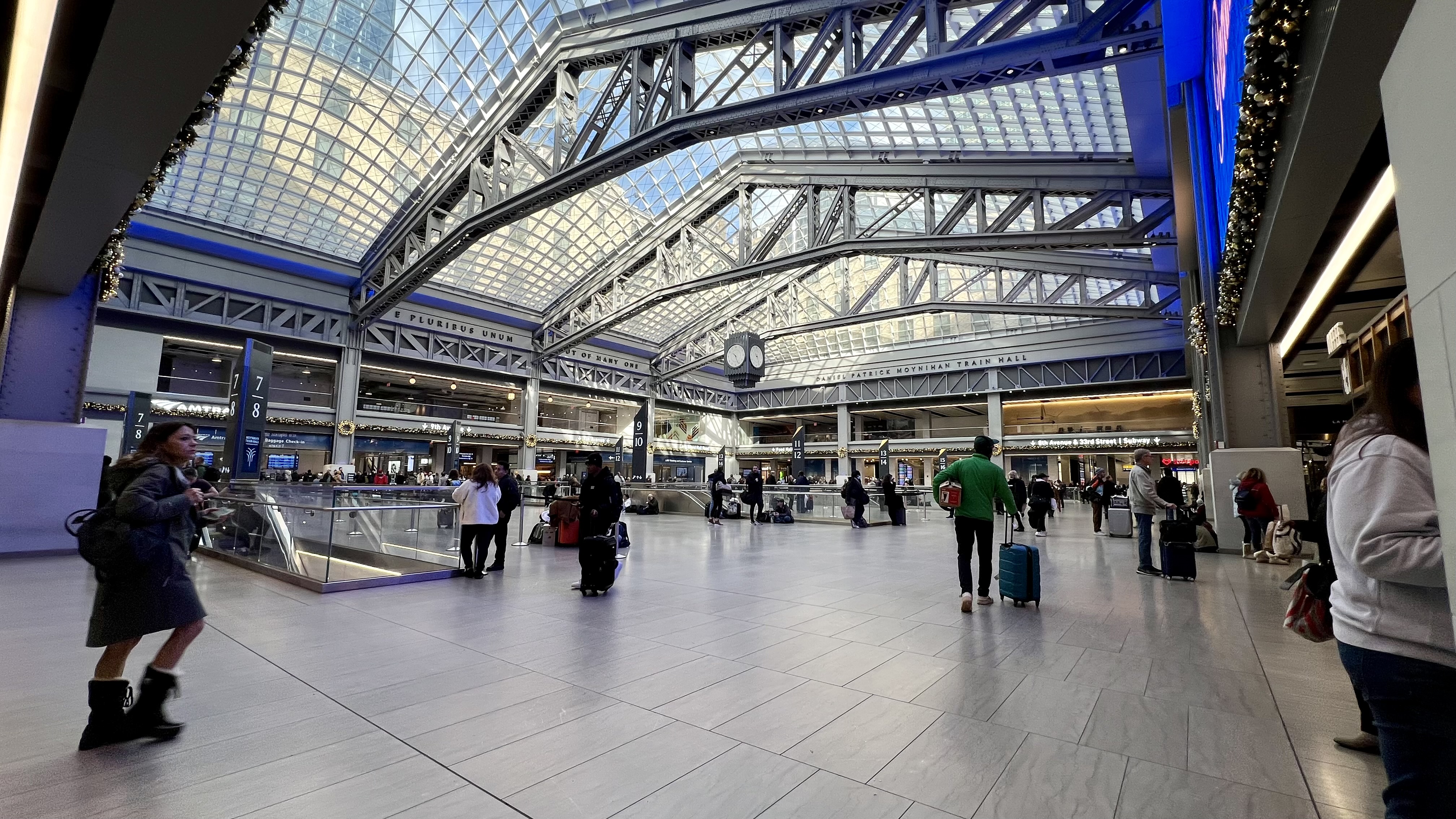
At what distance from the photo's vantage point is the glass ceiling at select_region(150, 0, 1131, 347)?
16.7m

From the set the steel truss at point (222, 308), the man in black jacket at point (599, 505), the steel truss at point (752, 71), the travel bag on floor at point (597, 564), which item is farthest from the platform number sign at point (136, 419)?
the travel bag on floor at point (597, 564)

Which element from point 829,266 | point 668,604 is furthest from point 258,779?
point 829,266

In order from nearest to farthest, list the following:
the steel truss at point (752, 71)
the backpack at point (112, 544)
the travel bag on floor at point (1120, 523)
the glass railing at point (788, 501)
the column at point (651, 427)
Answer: the backpack at point (112, 544) → the steel truss at point (752, 71) → the travel bag on floor at point (1120, 523) → the glass railing at point (788, 501) → the column at point (651, 427)

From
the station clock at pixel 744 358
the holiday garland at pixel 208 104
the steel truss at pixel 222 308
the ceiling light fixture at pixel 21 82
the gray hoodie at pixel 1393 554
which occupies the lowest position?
the gray hoodie at pixel 1393 554

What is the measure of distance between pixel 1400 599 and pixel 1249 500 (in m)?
10.5

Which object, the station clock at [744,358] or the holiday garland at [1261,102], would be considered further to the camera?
the station clock at [744,358]

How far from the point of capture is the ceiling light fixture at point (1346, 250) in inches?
217

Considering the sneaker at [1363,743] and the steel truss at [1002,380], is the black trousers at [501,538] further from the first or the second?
the steel truss at [1002,380]

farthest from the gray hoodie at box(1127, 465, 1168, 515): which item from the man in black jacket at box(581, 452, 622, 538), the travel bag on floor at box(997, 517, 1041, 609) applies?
the man in black jacket at box(581, 452, 622, 538)

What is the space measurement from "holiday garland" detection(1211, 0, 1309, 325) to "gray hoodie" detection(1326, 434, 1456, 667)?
3.51m

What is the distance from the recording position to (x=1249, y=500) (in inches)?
384

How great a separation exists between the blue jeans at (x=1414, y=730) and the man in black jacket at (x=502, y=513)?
8.01 meters

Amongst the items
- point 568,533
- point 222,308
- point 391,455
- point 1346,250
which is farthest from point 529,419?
point 1346,250

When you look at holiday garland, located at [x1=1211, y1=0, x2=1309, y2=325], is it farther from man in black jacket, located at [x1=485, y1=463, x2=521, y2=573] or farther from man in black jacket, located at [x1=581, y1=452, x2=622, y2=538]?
man in black jacket, located at [x1=485, y1=463, x2=521, y2=573]
